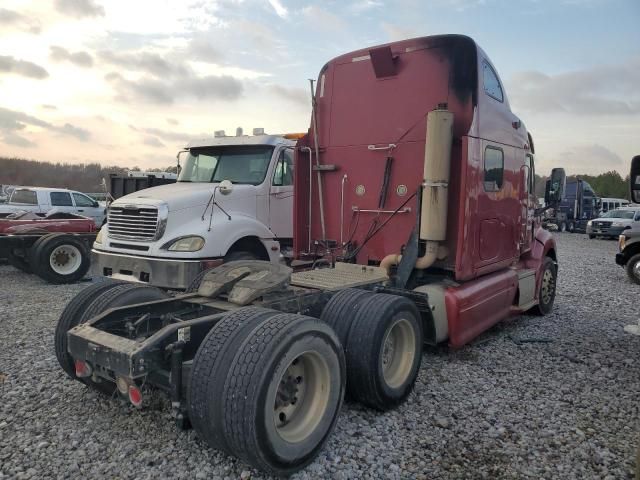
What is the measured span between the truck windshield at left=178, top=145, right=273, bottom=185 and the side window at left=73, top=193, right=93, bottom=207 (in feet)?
32.0

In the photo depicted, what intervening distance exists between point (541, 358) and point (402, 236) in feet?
6.89

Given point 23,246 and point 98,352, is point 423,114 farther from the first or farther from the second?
point 23,246

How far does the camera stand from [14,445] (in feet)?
11.1

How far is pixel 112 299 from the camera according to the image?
13.2ft

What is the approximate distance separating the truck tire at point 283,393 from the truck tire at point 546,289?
17.4 feet

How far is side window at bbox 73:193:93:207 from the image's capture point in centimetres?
1641

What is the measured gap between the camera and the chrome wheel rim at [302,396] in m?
3.18

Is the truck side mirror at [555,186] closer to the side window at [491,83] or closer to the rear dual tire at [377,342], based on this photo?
the side window at [491,83]

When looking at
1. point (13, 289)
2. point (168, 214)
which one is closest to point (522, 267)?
point (168, 214)

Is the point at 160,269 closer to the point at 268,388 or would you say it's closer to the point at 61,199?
the point at 268,388

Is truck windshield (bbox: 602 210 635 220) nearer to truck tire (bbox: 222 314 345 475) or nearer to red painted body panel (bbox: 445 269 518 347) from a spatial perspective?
red painted body panel (bbox: 445 269 518 347)

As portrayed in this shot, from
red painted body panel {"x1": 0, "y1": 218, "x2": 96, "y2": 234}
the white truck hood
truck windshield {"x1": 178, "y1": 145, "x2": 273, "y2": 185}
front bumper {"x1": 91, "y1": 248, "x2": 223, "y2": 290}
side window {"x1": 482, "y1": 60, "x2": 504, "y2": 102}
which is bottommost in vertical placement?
front bumper {"x1": 91, "y1": 248, "x2": 223, "y2": 290}

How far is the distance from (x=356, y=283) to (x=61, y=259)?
8.05 metres

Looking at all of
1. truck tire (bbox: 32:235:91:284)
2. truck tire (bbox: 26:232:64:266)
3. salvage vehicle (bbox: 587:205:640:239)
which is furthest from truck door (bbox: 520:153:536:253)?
salvage vehicle (bbox: 587:205:640:239)
